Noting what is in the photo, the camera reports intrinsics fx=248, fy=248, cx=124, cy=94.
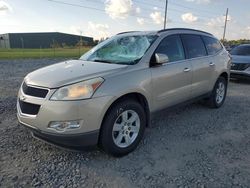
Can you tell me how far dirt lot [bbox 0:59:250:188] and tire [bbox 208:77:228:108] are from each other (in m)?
1.05

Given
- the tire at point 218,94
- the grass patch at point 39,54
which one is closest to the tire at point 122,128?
the tire at point 218,94

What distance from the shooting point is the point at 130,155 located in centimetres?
358

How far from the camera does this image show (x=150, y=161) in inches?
134

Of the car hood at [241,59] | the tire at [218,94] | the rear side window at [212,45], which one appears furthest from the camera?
the car hood at [241,59]

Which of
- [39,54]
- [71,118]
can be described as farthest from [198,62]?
[39,54]

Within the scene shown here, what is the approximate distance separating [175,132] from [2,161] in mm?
2782

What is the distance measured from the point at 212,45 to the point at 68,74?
3.72m

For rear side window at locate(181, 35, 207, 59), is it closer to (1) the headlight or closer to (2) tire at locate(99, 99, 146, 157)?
(2) tire at locate(99, 99, 146, 157)

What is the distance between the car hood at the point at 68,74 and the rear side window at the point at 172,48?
967 millimetres

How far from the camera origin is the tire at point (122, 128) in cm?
325

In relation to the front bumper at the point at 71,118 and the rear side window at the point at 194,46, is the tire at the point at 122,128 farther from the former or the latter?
the rear side window at the point at 194,46

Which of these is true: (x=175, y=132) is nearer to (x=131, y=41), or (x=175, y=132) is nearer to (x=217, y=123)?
(x=217, y=123)

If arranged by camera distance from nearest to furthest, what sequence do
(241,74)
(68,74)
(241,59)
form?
1. (68,74)
2. (241,74)
3. (241,59)

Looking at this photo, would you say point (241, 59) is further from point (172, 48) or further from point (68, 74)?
point (68, 74)
